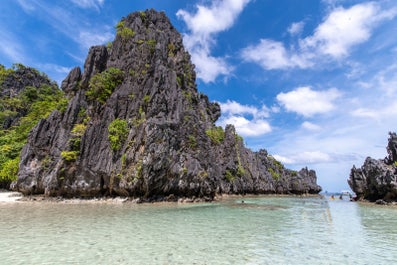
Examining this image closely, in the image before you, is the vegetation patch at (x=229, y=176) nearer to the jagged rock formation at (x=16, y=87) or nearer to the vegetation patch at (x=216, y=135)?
the vegetation patch at (x=216, y=135)

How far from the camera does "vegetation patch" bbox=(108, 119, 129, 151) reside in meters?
36.6

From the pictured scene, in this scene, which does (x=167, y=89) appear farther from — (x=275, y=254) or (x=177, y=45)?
(x=275, y=254)

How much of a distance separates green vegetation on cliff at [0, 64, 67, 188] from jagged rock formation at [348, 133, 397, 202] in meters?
53.9

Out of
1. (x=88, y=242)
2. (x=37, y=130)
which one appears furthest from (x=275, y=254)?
(x=37, y=130)

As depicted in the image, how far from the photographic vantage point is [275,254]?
33.3ft

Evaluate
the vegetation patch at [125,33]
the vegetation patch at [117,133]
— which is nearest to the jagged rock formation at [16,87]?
the vegetation patch at [125,33]

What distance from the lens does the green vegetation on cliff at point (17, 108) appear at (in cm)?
4491

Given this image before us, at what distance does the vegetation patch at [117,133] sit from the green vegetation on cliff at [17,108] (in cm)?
1168

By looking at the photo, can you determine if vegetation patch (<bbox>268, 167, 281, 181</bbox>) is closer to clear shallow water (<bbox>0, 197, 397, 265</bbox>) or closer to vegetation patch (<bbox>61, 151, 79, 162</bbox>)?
vegetation patch (<bbox>61, 151, 79, 162</bbox>)

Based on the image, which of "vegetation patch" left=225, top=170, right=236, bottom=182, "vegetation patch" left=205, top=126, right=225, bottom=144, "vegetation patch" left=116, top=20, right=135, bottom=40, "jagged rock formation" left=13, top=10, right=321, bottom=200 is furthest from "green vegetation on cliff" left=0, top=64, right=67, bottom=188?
"vegetation patch" left=225, top=170, right=236, bottom=182

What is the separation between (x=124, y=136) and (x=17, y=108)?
49.8 m

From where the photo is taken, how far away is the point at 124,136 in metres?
37.5

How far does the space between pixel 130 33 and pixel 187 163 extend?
1288 inches

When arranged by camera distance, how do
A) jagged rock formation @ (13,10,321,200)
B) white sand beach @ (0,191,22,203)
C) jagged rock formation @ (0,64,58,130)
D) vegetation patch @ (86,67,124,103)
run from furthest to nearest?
jagged rock formation @ (0,64,58,130)
vegetation patch @ (86,67,124,103)
jagged rock formation @ (13,10,321,200)
white sand beach @ (0,191,22,203)
